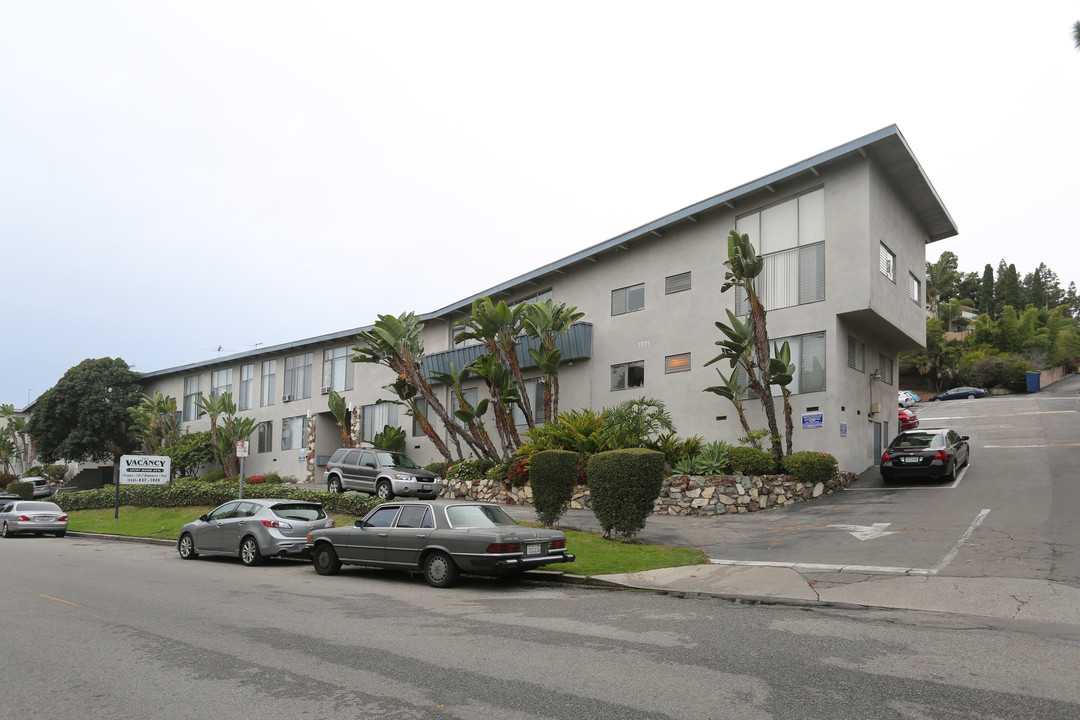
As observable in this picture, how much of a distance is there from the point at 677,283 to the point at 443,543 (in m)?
16.6

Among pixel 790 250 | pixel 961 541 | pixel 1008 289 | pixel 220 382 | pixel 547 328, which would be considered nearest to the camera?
pixel 961 541

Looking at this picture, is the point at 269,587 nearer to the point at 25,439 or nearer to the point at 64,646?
the point at 64,646

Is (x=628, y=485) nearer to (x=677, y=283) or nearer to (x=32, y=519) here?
(x=677, y=283)

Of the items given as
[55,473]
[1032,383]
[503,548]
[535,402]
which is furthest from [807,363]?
[55,473]

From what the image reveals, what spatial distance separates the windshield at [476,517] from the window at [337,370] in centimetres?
2777

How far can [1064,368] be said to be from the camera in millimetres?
62312

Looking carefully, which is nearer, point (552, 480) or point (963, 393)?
point (552, 480)

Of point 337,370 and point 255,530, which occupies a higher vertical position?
point 337,370

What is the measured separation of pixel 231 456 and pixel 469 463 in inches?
823

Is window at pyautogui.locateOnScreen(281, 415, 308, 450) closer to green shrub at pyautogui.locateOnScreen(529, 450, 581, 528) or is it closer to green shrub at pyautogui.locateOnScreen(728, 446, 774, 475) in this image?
green shrub at pyautogui.locateOnScreen(728, 446, 774, 475)

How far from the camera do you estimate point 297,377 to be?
42406 mm

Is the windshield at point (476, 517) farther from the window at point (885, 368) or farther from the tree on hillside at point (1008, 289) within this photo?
the tree on hillside at point (1008, 289)

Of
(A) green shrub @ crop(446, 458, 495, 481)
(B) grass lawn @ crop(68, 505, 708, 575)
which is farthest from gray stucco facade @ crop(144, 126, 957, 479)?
(B) grass lawn @ crop(68, 505, 708, 575)

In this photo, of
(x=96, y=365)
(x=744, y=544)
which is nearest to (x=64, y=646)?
(x=744, y=544)
